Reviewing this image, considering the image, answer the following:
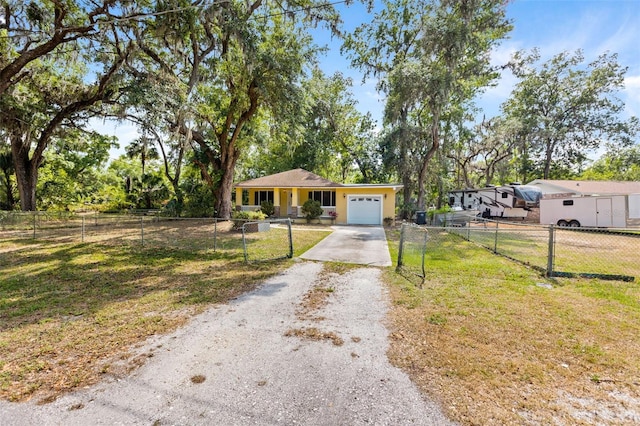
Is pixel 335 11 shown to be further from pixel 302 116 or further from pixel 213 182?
pixel 213 182

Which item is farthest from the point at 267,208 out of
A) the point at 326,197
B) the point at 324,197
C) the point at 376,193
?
the point at 376,193

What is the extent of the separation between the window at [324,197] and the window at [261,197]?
310 cm

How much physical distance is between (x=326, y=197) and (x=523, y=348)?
1782 centimetres

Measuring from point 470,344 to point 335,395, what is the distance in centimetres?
187

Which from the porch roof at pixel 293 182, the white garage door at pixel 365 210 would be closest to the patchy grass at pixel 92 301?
the white garage door at pixel 365 210

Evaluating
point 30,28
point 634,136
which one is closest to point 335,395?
point 30,28

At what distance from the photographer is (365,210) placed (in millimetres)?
19625

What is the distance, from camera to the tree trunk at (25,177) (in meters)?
17.4

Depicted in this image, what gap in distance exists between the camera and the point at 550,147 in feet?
98.0

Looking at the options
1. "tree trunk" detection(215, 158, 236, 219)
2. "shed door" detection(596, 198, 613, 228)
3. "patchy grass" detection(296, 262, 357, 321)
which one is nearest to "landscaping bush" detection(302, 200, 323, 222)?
"tree trunk" detection(215, 158, 236, 219)

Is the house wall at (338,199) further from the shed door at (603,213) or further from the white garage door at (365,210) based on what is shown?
the shed door at (603,213)

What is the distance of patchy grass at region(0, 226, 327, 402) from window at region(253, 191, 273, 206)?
1246 centimetres

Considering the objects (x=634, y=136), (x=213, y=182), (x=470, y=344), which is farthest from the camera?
(x=634, y=136)

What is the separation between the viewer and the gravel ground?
7.68 feet
